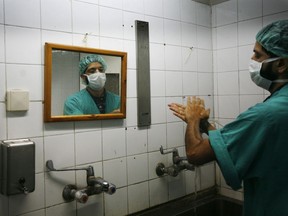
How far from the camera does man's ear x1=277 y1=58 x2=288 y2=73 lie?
1107 millimetres

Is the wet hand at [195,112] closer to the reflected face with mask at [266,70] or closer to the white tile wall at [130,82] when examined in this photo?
the reflected face with mask at [266,70]

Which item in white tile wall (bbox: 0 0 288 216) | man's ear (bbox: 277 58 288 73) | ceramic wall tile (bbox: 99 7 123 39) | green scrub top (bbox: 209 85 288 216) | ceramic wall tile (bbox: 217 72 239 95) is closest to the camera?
green scrub top (bbox: 209 85 288 216)

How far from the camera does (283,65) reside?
43.9 inches

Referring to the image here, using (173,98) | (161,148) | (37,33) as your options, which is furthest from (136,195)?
(37,33)

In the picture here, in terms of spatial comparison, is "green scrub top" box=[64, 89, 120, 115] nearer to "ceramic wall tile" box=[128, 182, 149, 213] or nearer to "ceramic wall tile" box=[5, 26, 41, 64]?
"ceramic wall tile" box=[5, 26, 41, 64]

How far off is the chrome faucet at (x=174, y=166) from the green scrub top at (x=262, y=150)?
890 mm

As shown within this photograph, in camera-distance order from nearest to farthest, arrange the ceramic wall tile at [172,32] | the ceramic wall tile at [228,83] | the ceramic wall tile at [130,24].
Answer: the ceramic wall tile at [130,24]
the ceramic wall tile at [172,32]
the ceramic wall tile at [228,83]

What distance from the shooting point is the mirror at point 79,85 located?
145 centimetres

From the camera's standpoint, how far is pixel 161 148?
195cm

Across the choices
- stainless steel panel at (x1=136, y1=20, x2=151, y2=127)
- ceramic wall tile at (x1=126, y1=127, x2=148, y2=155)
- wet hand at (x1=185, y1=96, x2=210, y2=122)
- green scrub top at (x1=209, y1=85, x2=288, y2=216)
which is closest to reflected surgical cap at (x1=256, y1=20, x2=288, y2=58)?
green scrub top at (x1=209, y1=85, x2=288, y2=216)

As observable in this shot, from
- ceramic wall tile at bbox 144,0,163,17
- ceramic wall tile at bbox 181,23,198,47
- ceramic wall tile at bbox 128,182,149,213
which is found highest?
ceramic wall tile at bbox 144,0,163,17

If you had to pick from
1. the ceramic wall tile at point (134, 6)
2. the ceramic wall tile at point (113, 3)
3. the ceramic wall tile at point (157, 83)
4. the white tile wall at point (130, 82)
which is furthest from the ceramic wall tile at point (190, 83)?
the ceramic wall tile at point (113, 3)

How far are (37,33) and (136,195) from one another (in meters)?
1.15

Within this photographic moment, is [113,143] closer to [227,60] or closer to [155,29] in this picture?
[155,29]
